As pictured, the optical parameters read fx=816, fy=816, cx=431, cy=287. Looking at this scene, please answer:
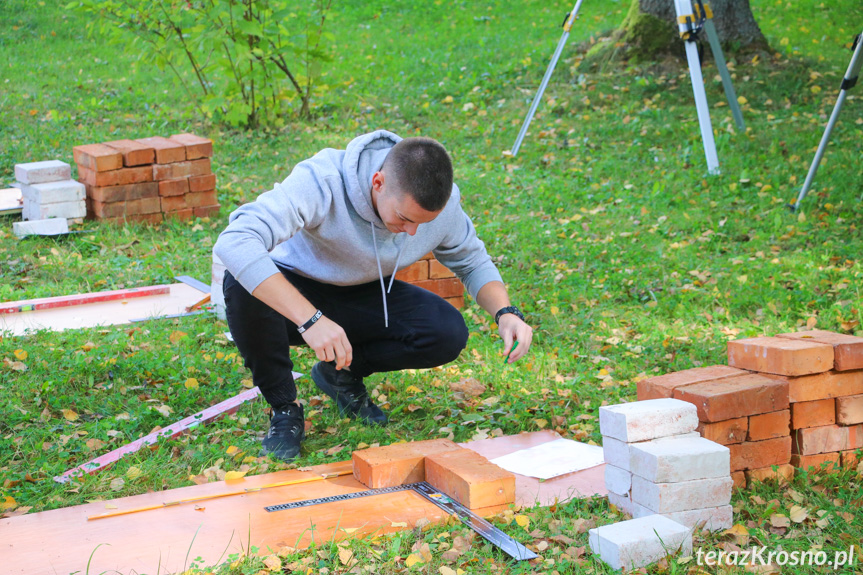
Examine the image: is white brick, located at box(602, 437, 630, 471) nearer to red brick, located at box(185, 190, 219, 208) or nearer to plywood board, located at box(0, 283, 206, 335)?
plywood board, located at box(0, 283, 206, 335)

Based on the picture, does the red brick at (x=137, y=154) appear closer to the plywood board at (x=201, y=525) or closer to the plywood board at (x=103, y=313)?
the plywood board at (x=103, y=313)

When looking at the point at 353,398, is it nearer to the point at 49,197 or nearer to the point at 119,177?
the point at 119,177

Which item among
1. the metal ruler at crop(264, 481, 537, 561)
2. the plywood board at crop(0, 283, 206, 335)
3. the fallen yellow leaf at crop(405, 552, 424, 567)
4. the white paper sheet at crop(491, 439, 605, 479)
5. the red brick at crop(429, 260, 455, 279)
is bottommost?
the white paper sheet at crop(491, 439, 605, 479)

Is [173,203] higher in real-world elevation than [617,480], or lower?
higher

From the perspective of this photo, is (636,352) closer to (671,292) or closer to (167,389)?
(671,292)

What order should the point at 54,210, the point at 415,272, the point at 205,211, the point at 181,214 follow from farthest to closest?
1. the point at 205,211
2. the point at 181,214
3. the point at 54,210
4. the point at 415,272

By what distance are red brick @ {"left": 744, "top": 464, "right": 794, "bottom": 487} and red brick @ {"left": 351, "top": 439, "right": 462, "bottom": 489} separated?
3.35 feet

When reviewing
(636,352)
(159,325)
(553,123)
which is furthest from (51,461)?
(553,123)

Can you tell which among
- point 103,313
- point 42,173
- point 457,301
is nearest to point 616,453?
point 457,301

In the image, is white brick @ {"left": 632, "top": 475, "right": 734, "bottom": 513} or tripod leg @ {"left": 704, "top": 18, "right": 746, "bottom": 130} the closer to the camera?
white brick @ {"left": 632, "top": 475, "right": 734, "bottom": 513}

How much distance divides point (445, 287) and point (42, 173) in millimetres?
3503

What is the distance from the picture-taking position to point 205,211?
264 inches

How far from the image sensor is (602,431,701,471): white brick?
8.51ft

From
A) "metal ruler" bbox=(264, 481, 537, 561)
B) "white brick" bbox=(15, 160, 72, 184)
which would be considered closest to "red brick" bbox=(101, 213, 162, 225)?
"white brick" bbox=(15, 160, 72, 184)
